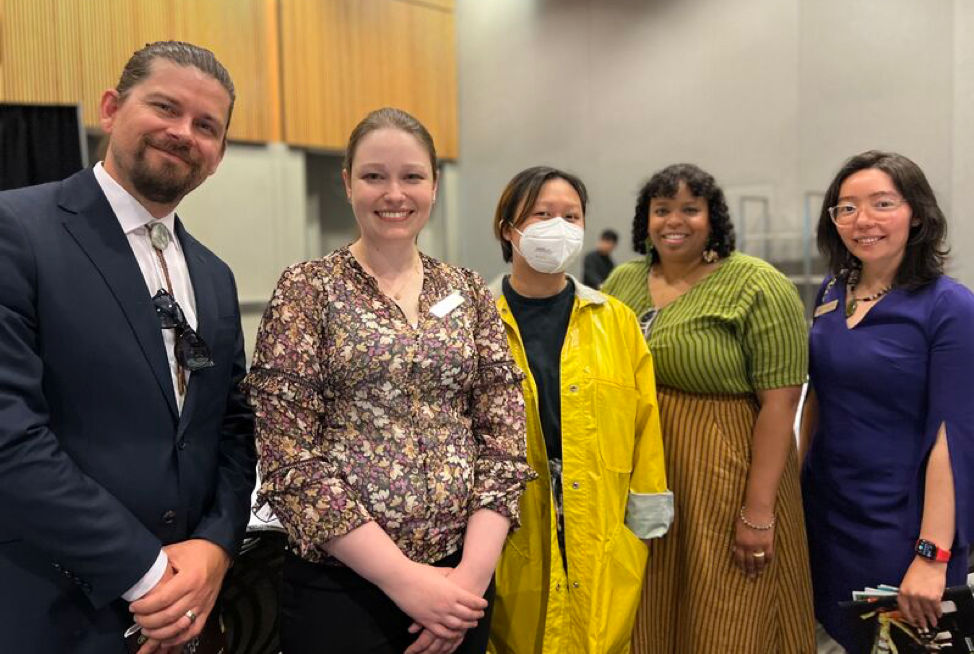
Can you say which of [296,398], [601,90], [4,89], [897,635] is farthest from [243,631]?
[601,90]

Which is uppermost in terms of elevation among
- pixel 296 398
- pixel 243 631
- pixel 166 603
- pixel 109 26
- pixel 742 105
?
pixel 109 26

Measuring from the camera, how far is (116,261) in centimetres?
121

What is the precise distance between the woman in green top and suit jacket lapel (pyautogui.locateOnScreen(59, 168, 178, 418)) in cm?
119

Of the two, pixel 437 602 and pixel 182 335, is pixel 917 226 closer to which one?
pixel 437 602

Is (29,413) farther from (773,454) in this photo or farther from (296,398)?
(773,454)

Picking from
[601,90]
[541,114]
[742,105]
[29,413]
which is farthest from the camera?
[541,114]

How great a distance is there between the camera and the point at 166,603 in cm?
117

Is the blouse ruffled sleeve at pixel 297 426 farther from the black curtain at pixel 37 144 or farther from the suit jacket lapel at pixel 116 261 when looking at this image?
the black curtain at pixel 37 144

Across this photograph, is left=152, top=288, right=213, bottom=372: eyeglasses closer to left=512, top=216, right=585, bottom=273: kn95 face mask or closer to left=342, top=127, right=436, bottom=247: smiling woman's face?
left=342, top=127, right=436, bottom=247: smiling woman's face

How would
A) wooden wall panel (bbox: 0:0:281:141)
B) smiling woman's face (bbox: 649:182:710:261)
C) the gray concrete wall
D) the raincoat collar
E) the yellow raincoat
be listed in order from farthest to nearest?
wooden wall panel (bbox: 0:0:281:141) < the gray concrete wall < smiling woman's face (bbox: 649:182:710:261) < the raincoat collar < the yellow raincoat

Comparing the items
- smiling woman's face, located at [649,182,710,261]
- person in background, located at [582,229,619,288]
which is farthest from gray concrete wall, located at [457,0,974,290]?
smiling woman's face, located at [649,182,710,261]

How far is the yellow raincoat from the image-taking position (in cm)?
163

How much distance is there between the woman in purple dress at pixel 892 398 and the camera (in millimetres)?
1671

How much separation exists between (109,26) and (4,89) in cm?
96
